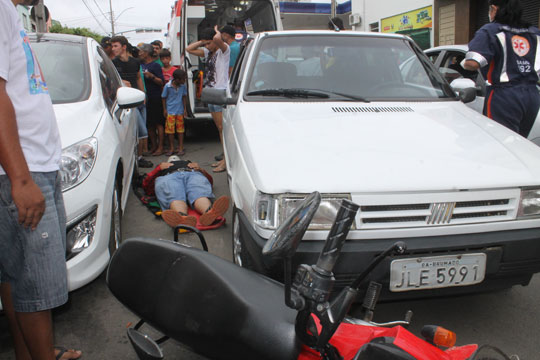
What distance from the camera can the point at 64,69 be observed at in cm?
352

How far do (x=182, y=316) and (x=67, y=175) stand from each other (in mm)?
1530

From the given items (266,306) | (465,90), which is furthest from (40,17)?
(266,306)

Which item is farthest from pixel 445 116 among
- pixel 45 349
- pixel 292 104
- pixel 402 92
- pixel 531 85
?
pixel 45 349

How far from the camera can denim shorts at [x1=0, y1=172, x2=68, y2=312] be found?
5.48ft

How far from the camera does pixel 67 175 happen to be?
2.54 meters

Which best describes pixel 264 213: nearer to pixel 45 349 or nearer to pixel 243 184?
pixel 243 184

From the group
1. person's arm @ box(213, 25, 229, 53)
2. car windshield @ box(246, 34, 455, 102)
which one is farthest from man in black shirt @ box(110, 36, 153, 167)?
car windshield @ box(246, 34, 455, 102)

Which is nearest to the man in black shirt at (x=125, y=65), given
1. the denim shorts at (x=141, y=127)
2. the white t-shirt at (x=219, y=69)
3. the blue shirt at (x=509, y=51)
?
the denim shorts at (x=141, y=127)

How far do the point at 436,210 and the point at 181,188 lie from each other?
9.08 ft

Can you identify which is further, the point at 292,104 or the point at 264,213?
the point at 292,104

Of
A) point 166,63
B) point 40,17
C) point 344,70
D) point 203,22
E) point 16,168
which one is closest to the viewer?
point 16,168

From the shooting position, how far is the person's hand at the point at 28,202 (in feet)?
5.14

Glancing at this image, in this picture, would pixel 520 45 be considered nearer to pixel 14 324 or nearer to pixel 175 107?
pixel 14 324

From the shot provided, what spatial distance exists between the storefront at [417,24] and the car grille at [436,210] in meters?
15.8
